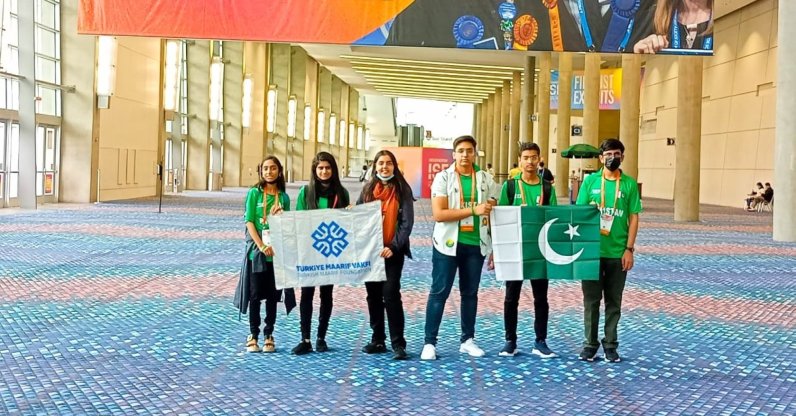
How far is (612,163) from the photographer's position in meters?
7.07

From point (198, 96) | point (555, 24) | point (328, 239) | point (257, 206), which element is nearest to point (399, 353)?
point (328, 239)

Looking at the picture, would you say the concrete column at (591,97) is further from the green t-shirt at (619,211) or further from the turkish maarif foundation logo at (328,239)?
the turkish maarif foundation logo at (328,239)

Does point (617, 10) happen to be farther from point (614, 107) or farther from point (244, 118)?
point (244, 118)

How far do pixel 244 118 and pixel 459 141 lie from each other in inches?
1723

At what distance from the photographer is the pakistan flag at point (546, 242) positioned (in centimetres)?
713

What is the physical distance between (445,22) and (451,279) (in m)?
14.8

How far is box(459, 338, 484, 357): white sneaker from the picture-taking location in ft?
23.8

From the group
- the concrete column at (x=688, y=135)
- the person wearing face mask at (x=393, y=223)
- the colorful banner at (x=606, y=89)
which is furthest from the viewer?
the colorful banner at (x=606, y=89)

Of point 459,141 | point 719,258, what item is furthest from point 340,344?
point 719,258

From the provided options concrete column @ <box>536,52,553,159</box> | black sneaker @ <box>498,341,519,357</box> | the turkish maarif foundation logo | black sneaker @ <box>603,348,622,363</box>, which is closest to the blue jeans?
black sneaker @ <box>498,341,519,357</box>

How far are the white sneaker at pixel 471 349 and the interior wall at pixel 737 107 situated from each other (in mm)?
29472

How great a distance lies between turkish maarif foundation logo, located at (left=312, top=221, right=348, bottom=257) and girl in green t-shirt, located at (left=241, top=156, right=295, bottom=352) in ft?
0.92

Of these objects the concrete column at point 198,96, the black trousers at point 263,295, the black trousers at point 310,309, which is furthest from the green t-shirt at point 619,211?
the concrete column at point 198,96

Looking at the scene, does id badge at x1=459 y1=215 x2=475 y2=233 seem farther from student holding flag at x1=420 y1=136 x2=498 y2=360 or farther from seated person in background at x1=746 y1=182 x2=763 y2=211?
seated person in background at x1=746 y1=182 x2=763 y2=211
